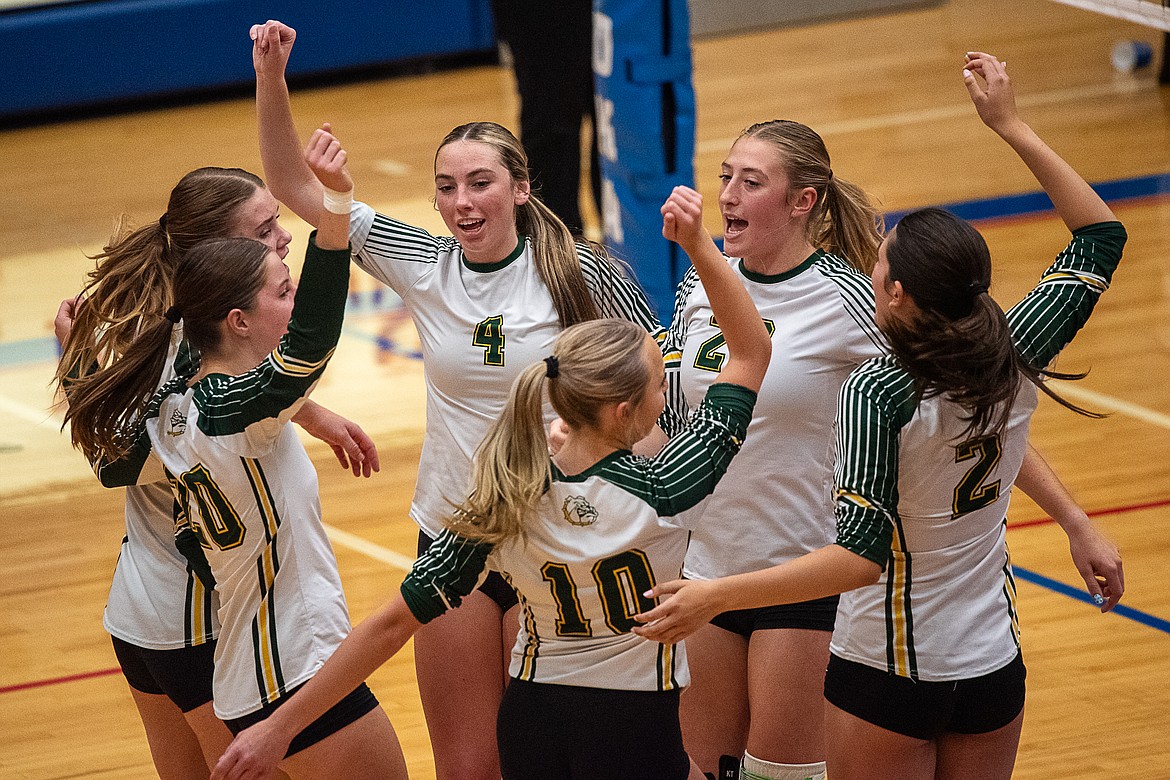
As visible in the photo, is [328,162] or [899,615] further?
[899,615]

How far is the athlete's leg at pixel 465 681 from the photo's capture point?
3648 millimetres

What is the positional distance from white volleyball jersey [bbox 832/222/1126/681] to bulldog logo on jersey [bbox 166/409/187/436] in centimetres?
133

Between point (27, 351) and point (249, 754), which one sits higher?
point (249, 754)

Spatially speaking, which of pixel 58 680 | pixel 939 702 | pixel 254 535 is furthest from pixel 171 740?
pixel 58 680

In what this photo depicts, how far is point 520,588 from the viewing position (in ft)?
9.36

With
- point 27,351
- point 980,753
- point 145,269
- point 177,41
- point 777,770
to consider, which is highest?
point 145,269

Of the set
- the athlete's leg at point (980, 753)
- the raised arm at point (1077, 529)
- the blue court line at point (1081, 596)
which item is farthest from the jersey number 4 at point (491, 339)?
the blue court line at point (1081, 596)

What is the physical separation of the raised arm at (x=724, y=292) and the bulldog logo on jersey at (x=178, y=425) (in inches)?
42.5

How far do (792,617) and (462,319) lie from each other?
1028 millimetres

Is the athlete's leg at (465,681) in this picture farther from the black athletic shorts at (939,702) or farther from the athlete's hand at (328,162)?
the athlete's hand at (328,162)

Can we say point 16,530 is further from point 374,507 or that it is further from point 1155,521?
point 1155,521

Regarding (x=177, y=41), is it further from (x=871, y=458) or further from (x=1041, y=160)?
(x=871, y=458)

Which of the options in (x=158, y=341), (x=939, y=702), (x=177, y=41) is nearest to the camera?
(x=939, y=702)

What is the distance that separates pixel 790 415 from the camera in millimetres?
→ 3467
